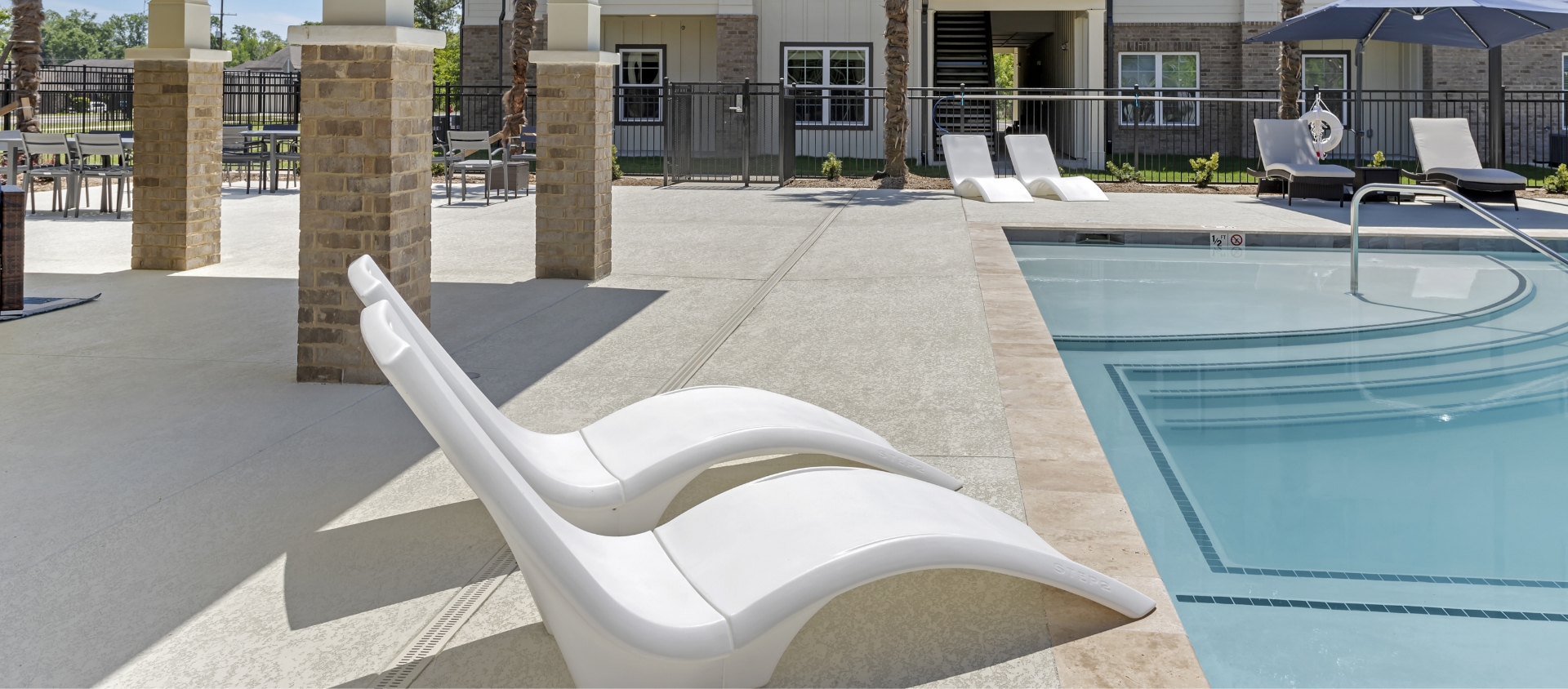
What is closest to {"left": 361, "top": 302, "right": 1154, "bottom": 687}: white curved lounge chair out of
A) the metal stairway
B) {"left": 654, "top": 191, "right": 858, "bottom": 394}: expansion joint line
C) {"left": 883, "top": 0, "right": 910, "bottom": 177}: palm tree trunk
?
{"left": 654, "top": 191, "right": 858, "bottom": 394}: expansion joint line

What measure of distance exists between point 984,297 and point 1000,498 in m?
3.92

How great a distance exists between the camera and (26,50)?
52.2 ft

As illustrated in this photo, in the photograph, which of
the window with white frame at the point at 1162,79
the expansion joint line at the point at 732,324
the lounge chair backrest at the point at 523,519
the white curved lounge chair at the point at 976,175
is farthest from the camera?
the window with white frame at the point at 1162,79

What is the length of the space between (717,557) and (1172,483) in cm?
264

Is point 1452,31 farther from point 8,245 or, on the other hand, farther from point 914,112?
point 8,245

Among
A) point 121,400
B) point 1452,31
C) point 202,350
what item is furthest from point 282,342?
point 1452,31

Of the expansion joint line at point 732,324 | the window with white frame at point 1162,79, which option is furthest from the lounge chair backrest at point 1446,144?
the window with white frame at point 1162,79

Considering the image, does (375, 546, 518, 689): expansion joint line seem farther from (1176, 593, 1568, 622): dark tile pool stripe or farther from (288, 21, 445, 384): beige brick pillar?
(288, 21, 445, 384): beige brick pillar

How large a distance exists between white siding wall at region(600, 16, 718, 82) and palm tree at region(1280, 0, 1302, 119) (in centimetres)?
1182

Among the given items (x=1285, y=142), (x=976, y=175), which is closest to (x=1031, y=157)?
(x=976, y=175)

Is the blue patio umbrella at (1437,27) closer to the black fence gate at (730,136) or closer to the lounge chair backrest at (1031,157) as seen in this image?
the lounge chair backrest at (1031,157)

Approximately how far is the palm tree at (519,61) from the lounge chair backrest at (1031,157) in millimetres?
7837

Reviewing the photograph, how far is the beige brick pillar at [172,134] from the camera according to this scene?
879 centimetres

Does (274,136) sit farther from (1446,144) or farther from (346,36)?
(1446,144)
